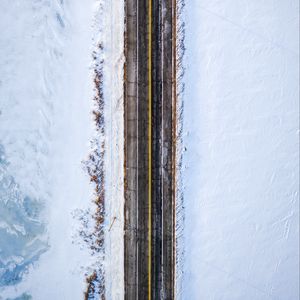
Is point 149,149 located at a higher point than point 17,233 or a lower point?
higher

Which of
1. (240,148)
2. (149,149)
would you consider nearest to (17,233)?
(149,149)

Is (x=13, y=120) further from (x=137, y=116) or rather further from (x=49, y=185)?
(x=137, y=116)

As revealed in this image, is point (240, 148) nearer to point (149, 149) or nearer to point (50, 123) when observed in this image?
point (149, 149)

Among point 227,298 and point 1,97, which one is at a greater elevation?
point 1,97

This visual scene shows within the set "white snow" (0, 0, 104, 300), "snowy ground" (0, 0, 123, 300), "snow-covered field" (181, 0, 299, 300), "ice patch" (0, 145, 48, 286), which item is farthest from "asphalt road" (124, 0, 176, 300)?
"ice patch" (0, 145, 48, 286)

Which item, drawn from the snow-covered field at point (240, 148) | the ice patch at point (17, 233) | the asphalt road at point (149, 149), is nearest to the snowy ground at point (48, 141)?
the ice patch at point (17, 233)

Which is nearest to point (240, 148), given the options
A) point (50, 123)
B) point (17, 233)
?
point (50, 123)

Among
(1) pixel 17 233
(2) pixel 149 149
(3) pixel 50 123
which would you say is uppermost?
(3) pixel 50 123

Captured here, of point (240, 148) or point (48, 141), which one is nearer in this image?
point (48, 141)

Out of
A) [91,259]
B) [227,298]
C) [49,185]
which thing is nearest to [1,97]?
[49,185]
